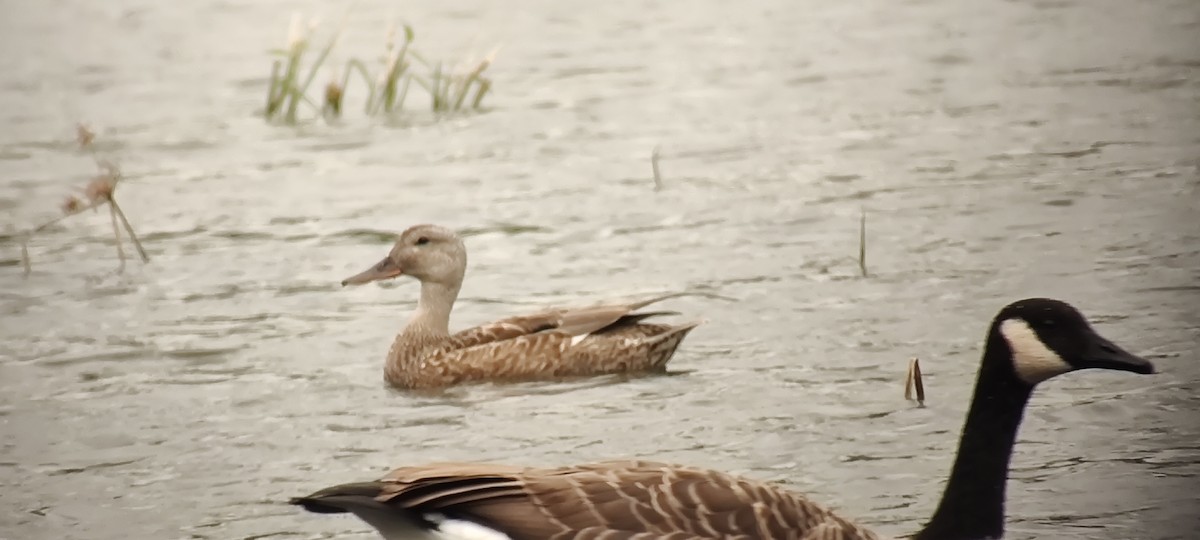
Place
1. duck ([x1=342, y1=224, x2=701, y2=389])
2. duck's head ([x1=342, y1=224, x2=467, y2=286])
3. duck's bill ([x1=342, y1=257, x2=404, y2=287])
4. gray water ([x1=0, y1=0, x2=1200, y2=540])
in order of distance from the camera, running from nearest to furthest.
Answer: gray water ([x1=0, y1=0, x2=1200, y2=540]) < duck ([x1=342, y1=224, x2=701, y2=389]) < duck's head ([x1=342, y1=224, x2=467, y2=286]) < duck's bill ([x1=342, y1=257, x2=404, y2=287])

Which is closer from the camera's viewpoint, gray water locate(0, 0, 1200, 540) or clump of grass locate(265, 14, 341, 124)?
gray water locate(0, 0, 1200, 540)

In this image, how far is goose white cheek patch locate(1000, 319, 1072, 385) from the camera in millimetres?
6547

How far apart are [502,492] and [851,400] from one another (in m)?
3.28

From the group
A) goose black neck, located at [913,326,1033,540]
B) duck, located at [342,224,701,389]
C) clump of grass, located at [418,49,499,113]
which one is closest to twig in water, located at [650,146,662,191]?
clump of grass, located at [418,49,499,113]

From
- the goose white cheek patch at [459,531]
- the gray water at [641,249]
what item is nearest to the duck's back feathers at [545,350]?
the gray water at [641,249]

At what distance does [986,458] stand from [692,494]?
43.3 inches

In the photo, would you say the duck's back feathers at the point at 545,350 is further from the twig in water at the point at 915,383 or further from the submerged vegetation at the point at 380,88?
the submerged vegetation at the point at 380,88

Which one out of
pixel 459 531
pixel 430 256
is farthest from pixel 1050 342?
pixel 430 256

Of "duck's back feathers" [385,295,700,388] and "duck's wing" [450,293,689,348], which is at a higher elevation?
"duck's wing" [450,293,689,348]

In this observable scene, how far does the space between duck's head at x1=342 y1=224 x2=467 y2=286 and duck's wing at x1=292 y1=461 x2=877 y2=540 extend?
14.5ft

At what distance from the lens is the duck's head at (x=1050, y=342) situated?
6.47m

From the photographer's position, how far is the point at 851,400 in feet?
29.5

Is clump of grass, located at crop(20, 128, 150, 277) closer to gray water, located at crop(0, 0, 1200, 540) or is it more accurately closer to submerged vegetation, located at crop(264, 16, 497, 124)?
gray water, located at crop(0, 0, 1200, 540)

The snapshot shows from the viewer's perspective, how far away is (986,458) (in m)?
6.62
